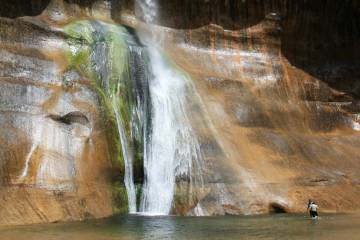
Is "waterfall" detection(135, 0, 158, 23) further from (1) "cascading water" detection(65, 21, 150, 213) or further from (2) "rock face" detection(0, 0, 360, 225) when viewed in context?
(1) "cascading water" detection(65, 21, 150, 213)

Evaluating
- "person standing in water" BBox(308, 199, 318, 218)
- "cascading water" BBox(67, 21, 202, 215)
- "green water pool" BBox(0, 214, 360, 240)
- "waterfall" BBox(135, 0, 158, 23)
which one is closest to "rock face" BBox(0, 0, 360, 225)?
"waterfall" BBox(135, 0, 158, 23)

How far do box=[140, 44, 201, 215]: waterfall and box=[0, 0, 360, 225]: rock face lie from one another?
0.61 m

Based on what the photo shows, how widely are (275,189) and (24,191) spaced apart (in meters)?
9.43

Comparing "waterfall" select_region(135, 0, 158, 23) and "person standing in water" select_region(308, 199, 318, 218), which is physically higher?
"waterfall" select_region(135, 0, 158, 23)

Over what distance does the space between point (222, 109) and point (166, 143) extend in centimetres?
512

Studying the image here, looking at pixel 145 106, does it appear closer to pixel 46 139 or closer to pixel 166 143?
pixel 166 143

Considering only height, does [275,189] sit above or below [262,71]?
below

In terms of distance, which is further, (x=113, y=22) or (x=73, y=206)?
(x=113, y=22)

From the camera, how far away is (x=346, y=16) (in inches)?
1315

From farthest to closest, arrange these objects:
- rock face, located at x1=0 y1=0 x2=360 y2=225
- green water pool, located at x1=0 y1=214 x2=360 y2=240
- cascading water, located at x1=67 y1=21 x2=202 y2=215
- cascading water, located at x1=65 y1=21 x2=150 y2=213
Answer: cascading water, located at x1=65 y1=21 x2=150 y2=213, cascading water, located at x1=67 y1=21 x2=202 y2=215, rock face, located at x1=0 y1=0 x2=360 y2=225, green water pool, located at x1=0 y1=214 x2=360 y2=240

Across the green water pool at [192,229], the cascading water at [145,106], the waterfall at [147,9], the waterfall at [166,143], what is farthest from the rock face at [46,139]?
the waterfall at [147,9]

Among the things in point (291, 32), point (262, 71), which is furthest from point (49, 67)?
point (291, 32)

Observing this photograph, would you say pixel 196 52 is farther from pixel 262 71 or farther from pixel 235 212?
pixel 235 212

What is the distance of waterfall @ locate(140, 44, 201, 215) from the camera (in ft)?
69.8
